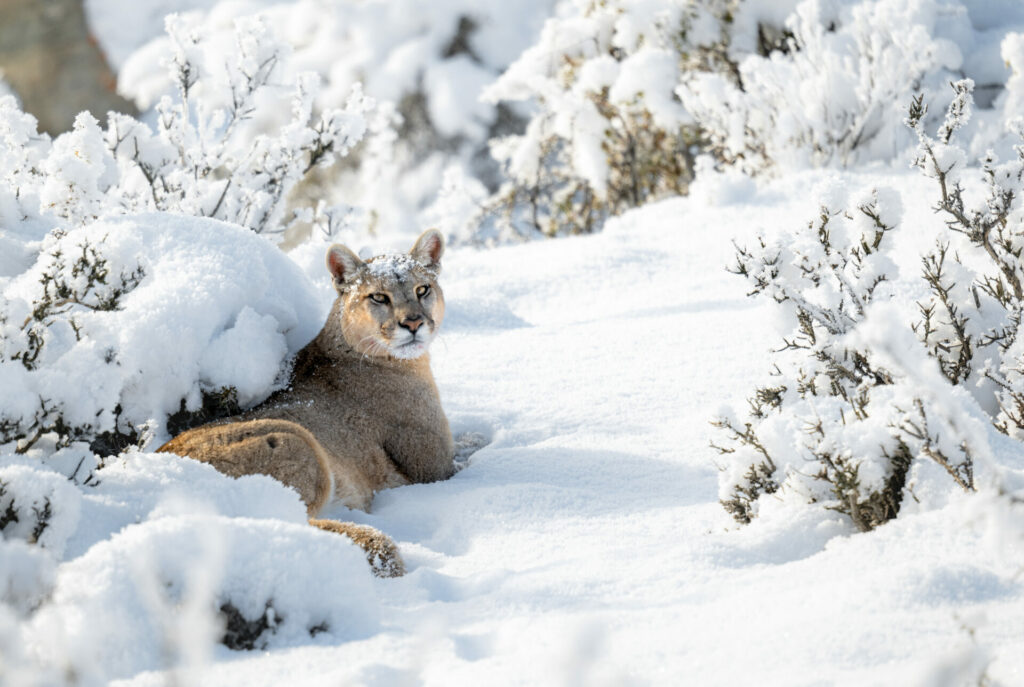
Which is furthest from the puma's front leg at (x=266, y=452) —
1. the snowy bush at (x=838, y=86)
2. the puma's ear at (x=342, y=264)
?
the snowy bush at (x=838, y=86)

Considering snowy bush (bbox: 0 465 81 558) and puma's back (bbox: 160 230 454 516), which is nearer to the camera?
snowy bush (bbox: 0 465 81 558)

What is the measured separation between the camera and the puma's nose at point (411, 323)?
441cm

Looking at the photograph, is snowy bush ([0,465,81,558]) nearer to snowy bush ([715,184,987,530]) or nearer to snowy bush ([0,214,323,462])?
snowy bush ([0,214,323,462])

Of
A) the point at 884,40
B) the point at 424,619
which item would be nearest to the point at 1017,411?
the point at 424,619

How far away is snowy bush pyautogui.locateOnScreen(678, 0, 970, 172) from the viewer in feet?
22.9

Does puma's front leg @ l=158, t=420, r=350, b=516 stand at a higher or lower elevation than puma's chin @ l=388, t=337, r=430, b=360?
lower

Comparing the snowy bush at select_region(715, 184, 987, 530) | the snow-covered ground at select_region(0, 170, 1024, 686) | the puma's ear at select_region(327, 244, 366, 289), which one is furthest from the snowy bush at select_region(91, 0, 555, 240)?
the snowy bush at select_region(715, 184, 987, 530)

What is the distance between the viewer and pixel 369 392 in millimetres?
4410

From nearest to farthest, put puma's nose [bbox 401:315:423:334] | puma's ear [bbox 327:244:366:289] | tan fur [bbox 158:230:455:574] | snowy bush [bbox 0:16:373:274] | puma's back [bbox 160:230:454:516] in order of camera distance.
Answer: tan fur [bbox 158:230:455:574] → puma's back [bbox 160:230:454:516] → puma's nose [bbox 401:315:423:334] → puma's ear [bbox 327:244:366:289] → snowy bush [bbox 0:16:373:274]

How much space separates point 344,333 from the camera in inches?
175

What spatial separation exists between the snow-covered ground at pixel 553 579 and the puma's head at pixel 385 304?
2.20 ft

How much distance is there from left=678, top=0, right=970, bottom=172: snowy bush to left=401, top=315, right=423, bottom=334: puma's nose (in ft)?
13.9

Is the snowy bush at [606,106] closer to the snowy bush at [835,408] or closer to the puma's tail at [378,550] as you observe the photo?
the snowy bush at [835,408]

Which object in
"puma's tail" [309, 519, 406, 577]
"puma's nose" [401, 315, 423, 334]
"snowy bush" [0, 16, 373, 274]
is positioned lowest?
"puma's tail" [309, 519, 406, 577]
